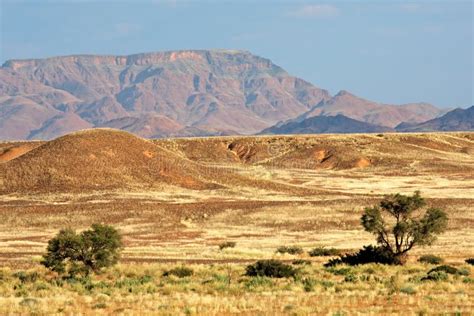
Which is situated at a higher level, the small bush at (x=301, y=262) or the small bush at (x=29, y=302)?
the small bush at (x=29, y=302)

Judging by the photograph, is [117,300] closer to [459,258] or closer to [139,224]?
[459,258]

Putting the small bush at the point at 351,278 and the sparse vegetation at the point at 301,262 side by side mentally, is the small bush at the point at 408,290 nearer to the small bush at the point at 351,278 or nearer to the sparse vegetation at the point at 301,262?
the small bush at the point at 351,278

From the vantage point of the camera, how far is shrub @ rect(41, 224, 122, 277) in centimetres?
3919

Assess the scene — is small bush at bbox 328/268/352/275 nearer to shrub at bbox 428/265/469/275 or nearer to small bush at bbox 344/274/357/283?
small bush at bbox 344/274/357/283

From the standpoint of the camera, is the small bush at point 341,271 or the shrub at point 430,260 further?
the shrub at point 430,260

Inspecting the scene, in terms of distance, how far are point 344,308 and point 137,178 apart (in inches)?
3204

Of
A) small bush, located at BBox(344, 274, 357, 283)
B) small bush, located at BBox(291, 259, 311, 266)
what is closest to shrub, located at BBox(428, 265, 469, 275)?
small bush, located at BBox(344, 274, 357, 283)

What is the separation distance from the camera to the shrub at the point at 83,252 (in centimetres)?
3919

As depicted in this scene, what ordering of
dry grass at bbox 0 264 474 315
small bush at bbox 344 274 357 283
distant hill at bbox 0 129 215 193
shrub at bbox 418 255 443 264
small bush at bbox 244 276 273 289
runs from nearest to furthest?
dry grass at bbox 0 264 474 315 → small bush at bbox 244 276 273 289 → small bush at bbox 344 274 357 283 → shrub at bbox 418 255 443 264 → distant hill at bbox 0 129 215 193

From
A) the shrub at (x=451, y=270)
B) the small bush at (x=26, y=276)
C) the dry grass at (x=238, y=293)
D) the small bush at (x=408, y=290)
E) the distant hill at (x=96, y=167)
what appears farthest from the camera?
the distant hill at (x=96, y=167)

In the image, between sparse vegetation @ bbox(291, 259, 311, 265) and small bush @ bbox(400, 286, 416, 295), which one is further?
sparse vegetation @ bbox(291, 259, 311, 265)

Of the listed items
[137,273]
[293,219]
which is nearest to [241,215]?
[293,219]

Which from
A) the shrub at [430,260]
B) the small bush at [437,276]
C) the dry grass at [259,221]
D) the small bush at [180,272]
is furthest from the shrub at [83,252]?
the shrub at [430,260]

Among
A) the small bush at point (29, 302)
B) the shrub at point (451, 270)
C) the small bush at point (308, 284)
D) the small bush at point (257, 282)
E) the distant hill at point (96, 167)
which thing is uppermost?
the distant hill at point (96, 167)
